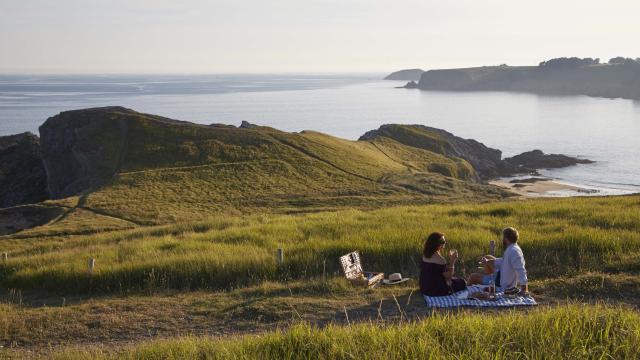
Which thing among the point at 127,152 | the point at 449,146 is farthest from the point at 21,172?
the point at 449,146

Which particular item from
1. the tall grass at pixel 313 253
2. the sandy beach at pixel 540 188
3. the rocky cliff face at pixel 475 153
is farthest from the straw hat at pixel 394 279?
the rocky cliff face at pixel 475 153

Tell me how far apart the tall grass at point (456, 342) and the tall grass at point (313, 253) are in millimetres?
6091

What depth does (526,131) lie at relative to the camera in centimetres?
12975

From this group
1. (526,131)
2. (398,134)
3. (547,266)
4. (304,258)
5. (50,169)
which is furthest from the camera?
(526,131)

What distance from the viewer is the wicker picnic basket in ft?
44.7

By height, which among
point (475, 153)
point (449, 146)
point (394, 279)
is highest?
point (394, 279)

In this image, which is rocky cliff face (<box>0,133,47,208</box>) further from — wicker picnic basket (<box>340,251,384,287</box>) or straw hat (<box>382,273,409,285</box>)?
straw hat (<box>382,273,409,285</box>)

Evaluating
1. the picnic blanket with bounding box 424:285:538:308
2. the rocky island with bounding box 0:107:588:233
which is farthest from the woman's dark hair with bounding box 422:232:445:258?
the rocky island with bounding box 0:107:588:233

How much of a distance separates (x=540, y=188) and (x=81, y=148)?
47960 mm

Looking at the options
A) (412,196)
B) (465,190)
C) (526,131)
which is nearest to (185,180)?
(412,196)

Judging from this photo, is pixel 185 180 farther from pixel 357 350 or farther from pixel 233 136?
pixel 357 350

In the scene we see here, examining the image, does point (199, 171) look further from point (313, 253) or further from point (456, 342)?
point (456, 342)

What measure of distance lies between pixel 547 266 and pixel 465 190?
41154 millimetres

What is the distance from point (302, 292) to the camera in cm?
1346
